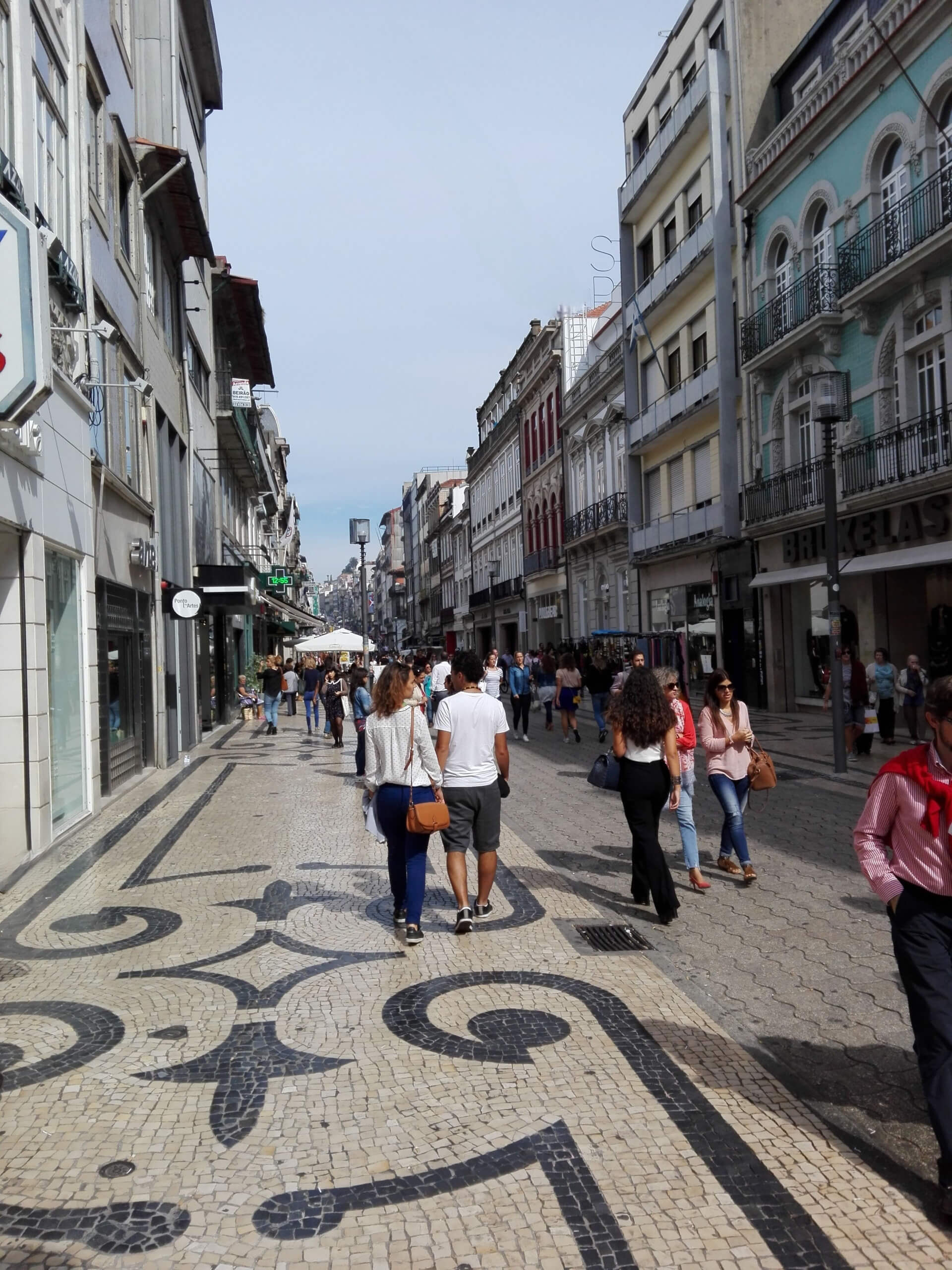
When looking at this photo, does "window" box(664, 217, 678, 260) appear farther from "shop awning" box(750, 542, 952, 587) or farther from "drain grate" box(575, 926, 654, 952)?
"drain grate" box(575, 926, 654, 952)

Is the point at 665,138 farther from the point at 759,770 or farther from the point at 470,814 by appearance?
the point at 470,814

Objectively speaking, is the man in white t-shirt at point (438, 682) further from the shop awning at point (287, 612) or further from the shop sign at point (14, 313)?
the shop awning at point (287, 612)

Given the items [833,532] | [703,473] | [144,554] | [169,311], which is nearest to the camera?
[833,532]

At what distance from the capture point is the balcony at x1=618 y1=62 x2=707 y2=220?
27.2m

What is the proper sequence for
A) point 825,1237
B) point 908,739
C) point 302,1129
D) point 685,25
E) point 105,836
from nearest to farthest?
point 825,1237, point 302,1129, point 105,836, point 908,739, point 685,25

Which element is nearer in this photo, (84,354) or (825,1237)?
(825,1237)

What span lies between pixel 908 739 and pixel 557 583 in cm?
2757

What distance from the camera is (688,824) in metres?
7.87

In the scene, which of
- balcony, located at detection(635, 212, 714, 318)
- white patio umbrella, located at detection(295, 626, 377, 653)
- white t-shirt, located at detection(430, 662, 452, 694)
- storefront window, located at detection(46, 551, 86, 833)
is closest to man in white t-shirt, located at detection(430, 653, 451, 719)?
white t-shirt, located at detection(430, 662, 452, 694)

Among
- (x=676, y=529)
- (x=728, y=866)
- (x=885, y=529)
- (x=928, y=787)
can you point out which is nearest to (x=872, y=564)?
(x=885, y=529)

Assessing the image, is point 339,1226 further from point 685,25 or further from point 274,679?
point 685,25

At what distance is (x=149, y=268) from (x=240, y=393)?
13.4 metres

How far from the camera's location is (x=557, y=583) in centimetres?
4478

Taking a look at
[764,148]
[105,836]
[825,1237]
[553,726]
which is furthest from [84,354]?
[764,148]
